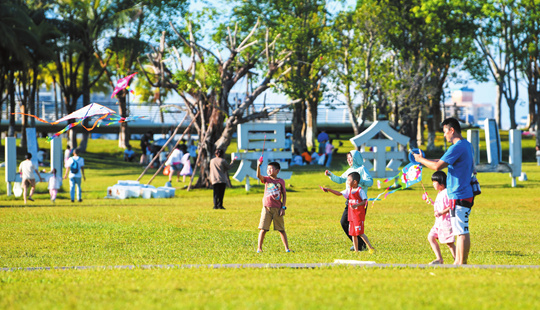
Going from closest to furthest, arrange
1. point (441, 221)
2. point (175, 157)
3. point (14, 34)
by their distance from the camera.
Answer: point (441, 221) → point (175, 157) → point (14, 34)

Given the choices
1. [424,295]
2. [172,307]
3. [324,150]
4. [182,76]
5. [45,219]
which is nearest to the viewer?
→ [172,307]

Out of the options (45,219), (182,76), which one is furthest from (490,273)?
(182,76)

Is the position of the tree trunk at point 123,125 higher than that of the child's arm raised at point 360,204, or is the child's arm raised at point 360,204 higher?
the tree trunk at point 123,125

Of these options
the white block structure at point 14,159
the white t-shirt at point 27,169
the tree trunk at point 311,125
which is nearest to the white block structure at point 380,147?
the white block structure at point 14,159

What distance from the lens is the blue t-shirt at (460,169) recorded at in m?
8.51

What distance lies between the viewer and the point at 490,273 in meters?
7.85

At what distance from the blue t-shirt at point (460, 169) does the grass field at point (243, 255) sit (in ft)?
3.31

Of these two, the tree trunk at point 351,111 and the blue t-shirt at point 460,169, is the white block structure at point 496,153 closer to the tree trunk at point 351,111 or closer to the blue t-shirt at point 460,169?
the tree trunk at point 351,111

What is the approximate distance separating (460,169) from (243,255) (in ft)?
11.8

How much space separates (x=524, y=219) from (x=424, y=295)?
11529 mm

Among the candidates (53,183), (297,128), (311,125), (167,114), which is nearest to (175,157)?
(53,183)

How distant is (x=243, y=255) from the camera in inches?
412

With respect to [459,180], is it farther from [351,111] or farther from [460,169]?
[351,111]

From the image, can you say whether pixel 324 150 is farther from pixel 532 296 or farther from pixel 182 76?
pixel 532 296
